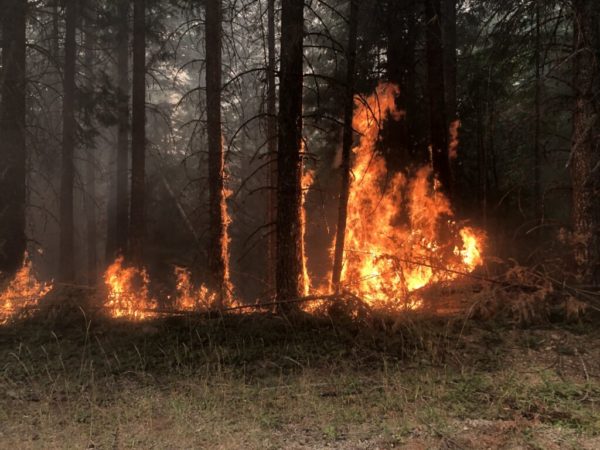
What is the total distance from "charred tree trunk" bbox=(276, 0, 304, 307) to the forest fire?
9.04 feet

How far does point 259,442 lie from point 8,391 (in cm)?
367

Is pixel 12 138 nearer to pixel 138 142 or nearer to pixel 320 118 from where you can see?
pixel 138 142

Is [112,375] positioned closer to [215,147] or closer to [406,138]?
[215,147]

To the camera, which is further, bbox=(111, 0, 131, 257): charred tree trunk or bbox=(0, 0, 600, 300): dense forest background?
bbox=(111, 0, 131, 257): charred tree trunk

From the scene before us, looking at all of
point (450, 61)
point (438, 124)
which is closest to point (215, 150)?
point (438, 124)

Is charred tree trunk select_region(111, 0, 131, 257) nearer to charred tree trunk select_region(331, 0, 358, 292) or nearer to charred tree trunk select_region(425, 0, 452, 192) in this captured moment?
charred tree trunk select_region(331, 0, 358, 292)

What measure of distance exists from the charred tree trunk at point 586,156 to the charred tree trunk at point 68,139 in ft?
46.2

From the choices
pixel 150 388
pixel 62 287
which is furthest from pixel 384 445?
Result: pixel 62 287

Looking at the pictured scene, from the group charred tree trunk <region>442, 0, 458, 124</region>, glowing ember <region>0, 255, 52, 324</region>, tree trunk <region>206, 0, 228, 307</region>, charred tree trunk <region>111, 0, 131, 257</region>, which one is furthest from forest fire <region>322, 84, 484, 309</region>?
charred tree trunk <region>111, 0, 131, 257</region>

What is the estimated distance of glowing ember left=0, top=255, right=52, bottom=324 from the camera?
9.27 meters

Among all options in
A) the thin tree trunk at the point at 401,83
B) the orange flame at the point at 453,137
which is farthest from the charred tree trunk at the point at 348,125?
the orange flame at the point at 453,137

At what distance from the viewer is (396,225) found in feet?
44.1

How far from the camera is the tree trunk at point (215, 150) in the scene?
12258 millimetres

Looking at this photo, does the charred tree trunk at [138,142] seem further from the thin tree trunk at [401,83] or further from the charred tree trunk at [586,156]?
the charred tree trunk at [586,156]
